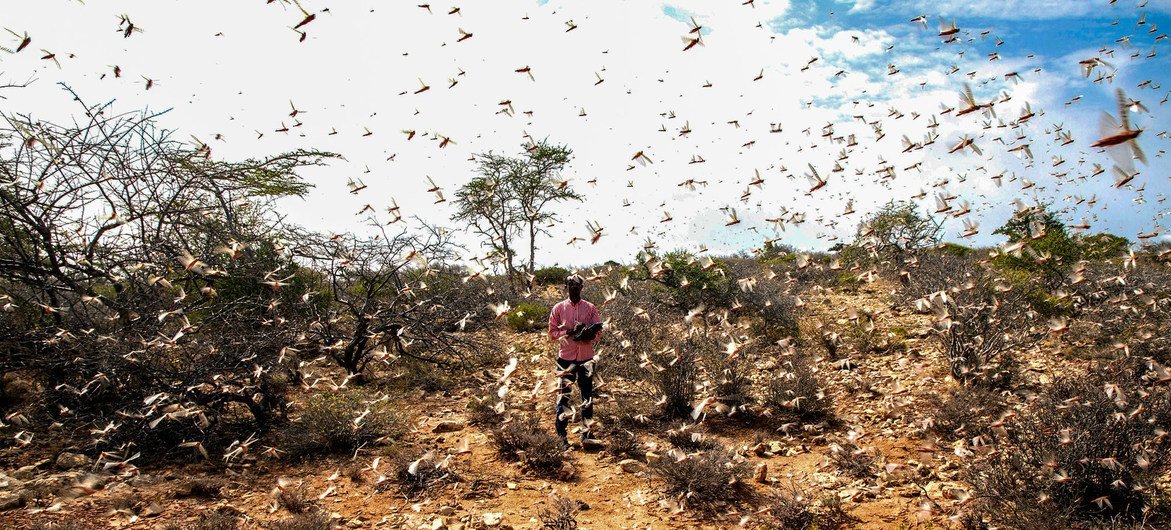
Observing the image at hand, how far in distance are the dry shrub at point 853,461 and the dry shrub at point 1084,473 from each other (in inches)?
34.2

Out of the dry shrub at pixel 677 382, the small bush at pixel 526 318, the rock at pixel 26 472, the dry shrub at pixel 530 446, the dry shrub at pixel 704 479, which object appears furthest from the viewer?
the small bush at pixel 526 318

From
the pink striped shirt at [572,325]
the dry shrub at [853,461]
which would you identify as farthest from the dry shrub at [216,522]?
the dry shrub at [853,461]

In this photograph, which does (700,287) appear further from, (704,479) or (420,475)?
(420,475)

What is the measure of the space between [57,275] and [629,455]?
7738 millimetres

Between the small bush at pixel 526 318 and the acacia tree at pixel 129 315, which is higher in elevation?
the acacia tree at pixel 129 315

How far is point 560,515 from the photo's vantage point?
4332 mm

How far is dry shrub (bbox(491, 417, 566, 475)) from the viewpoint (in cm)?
574

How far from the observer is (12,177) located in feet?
22.9

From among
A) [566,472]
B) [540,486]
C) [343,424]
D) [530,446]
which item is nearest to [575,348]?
[530,446]

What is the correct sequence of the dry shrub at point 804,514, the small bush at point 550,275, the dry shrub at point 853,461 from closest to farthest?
1. the dry shrub at point 804,514
2. the dry shrub at point 853,461
3. the small bush at point 550,275

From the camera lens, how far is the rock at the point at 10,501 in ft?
14.8

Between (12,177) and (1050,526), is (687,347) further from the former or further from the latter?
(12,177)

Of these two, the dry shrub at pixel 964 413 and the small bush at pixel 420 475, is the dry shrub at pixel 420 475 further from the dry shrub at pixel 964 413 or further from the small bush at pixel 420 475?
the dry shrub at pixel 964 413

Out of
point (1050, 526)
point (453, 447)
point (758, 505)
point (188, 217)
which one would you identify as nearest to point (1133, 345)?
point (1050, 526)
